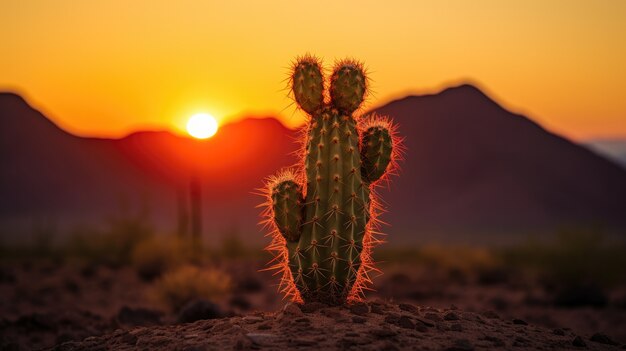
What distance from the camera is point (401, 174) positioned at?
99.2 metres

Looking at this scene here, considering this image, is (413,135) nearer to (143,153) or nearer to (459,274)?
(143,153)

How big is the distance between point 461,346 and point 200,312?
7349 mm

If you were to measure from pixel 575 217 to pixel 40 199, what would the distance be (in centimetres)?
6580

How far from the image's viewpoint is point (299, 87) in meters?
10.2

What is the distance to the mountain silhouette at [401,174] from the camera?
94.9 m

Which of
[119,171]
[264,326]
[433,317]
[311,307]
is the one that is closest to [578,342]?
[433,317]

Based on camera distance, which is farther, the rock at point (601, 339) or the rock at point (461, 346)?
the rock at point (601, 339)

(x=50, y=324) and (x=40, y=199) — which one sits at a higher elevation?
(x=40, y=199)

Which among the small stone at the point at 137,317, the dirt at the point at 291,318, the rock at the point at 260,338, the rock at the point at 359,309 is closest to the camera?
the rock at the point at 260,338

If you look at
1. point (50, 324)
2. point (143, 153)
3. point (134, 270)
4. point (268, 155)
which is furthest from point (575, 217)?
point (50, 324)

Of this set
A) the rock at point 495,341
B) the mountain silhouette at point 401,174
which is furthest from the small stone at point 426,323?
the mountain silhouette at point 401,174

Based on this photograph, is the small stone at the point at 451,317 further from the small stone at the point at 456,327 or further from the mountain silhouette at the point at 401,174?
the mountain silhouette at the point at 401,174

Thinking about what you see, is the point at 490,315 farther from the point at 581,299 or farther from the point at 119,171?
the point at 119,171

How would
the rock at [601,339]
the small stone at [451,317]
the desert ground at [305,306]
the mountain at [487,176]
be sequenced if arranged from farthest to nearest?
1. the mountain at [487,176]
2. the rock at [601,339]
3. the small stone at [451,317]
4. the desert ground at [305,306]
